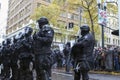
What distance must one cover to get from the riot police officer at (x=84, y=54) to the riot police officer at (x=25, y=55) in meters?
1.54

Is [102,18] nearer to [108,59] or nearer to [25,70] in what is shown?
[108,59]

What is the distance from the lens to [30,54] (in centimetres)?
906

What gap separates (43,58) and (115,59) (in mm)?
11603

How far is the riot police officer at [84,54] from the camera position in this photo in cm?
817

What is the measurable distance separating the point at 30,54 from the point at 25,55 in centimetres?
16

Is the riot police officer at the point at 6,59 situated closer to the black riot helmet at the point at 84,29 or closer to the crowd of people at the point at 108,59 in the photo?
the black riot helmet at the point at 84,29

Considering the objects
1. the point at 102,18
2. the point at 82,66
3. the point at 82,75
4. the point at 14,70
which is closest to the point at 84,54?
the point at 82,66

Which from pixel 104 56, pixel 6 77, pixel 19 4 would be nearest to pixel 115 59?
pixel 104 56

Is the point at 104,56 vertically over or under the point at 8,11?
under

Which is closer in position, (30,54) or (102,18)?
(30,54)

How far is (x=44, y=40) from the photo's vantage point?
7840 millimetres

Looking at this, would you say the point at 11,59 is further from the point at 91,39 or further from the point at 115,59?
the point at 115,59

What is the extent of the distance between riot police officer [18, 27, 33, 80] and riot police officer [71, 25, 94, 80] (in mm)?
1542

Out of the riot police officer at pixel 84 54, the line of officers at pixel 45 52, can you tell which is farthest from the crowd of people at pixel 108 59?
the riot police officer at pixel 84 54
